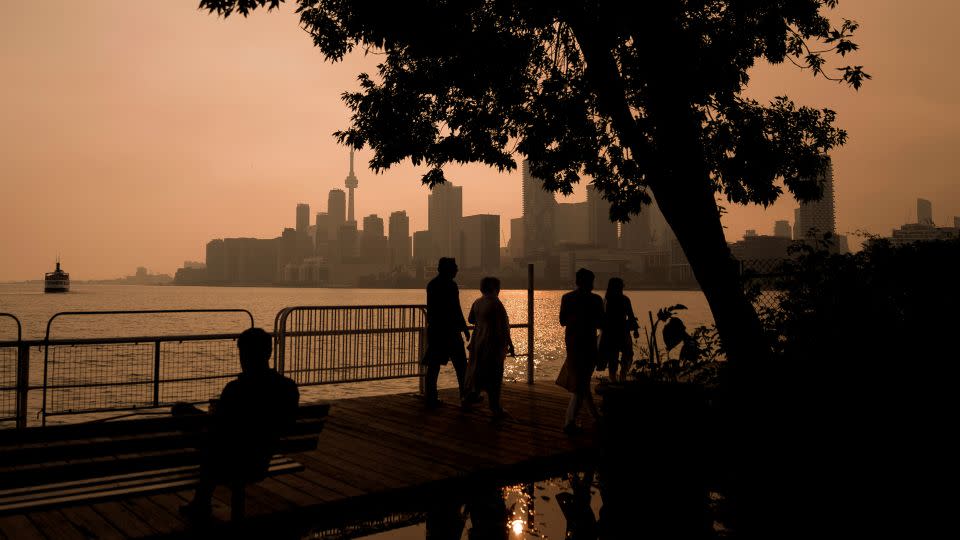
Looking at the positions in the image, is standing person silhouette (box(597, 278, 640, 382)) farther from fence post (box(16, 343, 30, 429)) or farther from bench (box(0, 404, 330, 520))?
fence post (box(16, 343, 30, 429))

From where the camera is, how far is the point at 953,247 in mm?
8391

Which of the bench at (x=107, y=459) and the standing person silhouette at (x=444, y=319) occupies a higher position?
the standing person silhouette at (x=444, y=319)

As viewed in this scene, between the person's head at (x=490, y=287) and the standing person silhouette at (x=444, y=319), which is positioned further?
the standing person silhouette at (x=444, y=319)

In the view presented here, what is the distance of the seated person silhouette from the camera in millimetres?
4121

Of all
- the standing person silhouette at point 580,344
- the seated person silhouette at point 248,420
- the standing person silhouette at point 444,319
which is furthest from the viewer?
the standing person silhouette at point 444,319

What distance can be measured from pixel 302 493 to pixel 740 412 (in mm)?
3870

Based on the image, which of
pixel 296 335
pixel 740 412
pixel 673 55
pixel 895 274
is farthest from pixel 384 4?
pixel 895 274

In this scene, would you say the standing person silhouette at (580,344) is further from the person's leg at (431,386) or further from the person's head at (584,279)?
the person's leg at (431,386)

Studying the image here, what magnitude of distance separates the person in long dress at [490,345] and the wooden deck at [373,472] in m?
0.42

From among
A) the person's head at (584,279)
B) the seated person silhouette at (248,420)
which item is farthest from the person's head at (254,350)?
the person's head at (584,279)

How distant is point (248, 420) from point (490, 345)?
469 cm

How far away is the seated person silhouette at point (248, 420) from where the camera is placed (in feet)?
13.5

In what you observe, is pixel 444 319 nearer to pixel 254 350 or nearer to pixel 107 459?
Result: pixel 254 350

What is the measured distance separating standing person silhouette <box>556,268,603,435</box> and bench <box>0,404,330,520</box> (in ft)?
12.2
